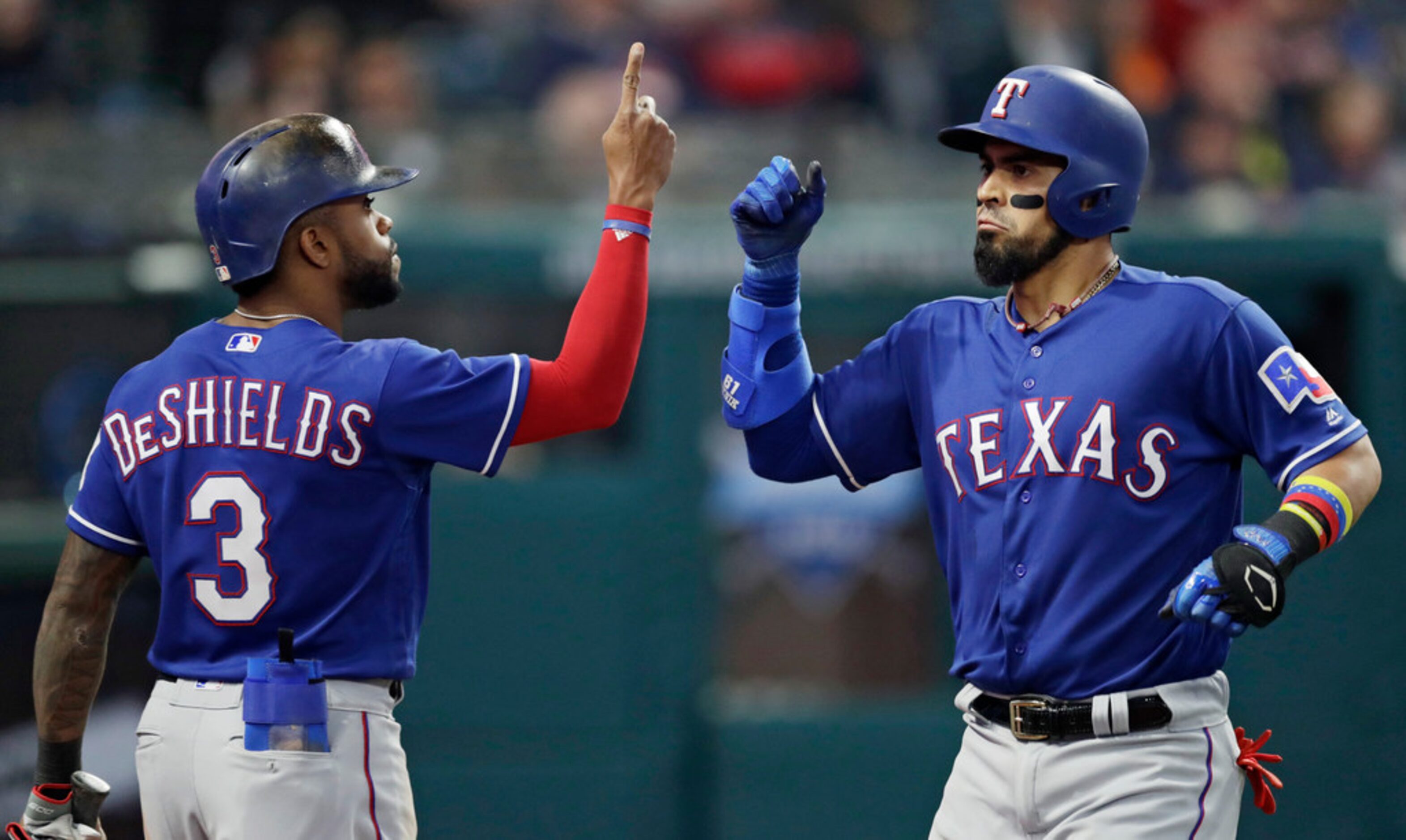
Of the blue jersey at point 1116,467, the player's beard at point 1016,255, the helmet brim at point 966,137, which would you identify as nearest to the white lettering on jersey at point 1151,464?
the blue jersey at point 1116,467

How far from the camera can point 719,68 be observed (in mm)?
9430

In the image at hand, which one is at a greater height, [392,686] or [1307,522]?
[1307,522]

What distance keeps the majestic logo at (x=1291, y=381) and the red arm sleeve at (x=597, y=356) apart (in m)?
1.32

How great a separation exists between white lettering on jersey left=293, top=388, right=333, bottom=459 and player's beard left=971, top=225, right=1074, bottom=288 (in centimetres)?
146

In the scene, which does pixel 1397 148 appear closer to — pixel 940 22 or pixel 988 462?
pixel 940 22

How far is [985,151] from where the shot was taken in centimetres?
417

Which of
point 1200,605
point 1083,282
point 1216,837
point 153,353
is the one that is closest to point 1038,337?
point 1083,282

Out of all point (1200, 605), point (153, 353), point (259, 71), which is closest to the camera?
point (1200, 605)

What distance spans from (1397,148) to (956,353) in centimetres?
637

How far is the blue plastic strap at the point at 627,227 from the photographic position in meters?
3.96

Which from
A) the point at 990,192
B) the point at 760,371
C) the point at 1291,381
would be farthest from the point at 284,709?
the point at 1291,381

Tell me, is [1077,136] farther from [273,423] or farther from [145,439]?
[145,439]

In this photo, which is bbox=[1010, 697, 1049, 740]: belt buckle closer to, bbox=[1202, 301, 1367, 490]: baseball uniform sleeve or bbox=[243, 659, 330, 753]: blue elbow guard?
bbox=[1202, 301, 1367, 490]: baseball uniform sleeve

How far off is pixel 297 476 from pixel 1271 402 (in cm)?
202
